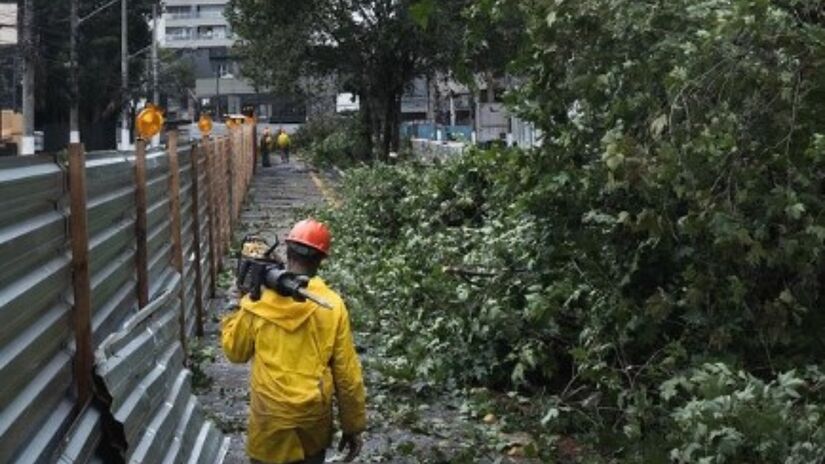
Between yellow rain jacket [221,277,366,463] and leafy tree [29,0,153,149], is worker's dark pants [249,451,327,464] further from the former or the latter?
leafy tree [29,0,153,149]

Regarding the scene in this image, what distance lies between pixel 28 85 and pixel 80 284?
1106 inches

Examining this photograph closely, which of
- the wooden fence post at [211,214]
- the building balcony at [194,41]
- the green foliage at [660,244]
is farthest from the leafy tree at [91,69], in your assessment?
the building balcony at [194,41]

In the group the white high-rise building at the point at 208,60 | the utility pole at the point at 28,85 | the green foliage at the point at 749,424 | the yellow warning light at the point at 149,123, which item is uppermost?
the white high-rise building at the point at 208,60

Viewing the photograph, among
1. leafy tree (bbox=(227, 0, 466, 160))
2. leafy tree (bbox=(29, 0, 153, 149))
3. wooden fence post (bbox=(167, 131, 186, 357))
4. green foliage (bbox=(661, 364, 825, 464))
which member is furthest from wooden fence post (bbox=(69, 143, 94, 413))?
leafy tree (bbox=(29, 0, 153, 149))

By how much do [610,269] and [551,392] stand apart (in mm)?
1270

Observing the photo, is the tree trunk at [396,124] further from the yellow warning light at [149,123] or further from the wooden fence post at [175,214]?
the wooden fence post at [175,214]

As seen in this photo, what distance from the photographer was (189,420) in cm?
518

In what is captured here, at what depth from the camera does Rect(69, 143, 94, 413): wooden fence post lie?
3.64m

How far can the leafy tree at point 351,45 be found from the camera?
93.2 feet

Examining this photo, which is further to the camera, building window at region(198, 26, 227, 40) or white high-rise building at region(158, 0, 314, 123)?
building window at region(198, 26, 227, 40)

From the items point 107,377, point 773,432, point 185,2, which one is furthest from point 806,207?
point 185,2

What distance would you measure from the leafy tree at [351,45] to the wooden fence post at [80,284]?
23.1m

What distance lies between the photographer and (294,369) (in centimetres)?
429

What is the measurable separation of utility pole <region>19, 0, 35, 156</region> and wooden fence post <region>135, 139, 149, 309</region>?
22950 millimetres
